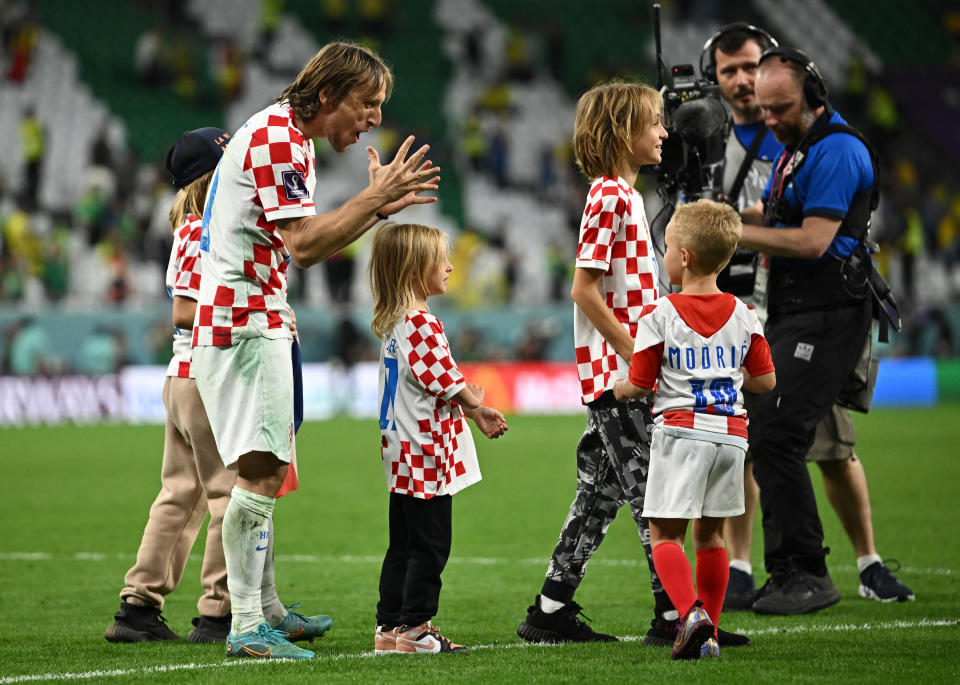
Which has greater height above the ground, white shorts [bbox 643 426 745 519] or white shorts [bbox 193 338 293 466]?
white shorts [bbox 193 338 293 466]

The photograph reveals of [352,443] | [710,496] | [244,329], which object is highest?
[244,329]

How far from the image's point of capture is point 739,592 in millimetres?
6543

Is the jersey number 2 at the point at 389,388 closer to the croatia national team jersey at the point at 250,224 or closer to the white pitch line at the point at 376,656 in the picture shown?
the croatia national team jersey at the point at 250,224

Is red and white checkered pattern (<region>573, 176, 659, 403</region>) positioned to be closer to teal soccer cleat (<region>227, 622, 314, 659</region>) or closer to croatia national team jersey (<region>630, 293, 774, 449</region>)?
croatia national team jersey (<region>630, 293, 774, 449</region>)

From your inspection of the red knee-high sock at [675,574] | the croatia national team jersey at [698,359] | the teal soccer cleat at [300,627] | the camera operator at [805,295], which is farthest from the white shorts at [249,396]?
the camera operator at [805,295]

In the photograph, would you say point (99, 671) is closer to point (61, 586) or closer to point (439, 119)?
point (61, 586)

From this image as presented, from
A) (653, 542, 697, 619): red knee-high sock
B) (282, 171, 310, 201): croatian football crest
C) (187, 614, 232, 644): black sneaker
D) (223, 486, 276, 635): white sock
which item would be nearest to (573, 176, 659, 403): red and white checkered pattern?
(653, 542, 697, 619): red knee-high sock

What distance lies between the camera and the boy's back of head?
5.00 meters

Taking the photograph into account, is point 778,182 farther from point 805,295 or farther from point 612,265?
point 612,265

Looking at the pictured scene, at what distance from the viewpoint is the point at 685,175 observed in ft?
20.5

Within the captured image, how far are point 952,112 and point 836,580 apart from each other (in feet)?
86.5

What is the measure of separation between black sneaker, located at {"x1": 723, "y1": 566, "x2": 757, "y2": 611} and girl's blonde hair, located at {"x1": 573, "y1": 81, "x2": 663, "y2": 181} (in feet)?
7.00

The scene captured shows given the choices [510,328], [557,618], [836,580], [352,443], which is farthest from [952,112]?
[557,618]

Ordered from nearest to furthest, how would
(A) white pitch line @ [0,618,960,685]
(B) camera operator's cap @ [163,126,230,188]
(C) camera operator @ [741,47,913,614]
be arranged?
(A) white pitch line @ [0,618,960,685] → (B) camera operator's cap @ [163,126,230,188] → (C) camera operator @ [741,47,913,614]
